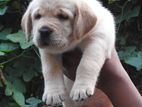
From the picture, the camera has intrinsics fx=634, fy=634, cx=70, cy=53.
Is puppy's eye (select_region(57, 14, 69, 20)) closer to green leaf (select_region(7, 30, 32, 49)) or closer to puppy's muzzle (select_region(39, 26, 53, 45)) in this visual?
puppy's muzzle (select_region(39, 26, 53, 45))

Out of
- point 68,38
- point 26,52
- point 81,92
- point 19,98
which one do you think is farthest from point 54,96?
point 26,52

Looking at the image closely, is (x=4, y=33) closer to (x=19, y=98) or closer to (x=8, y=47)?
(x=8, y=47)

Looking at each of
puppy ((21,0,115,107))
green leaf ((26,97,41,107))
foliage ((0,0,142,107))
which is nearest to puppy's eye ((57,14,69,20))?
puppy ((21,0,115,107))

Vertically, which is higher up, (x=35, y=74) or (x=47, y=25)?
(x=47, y=25)

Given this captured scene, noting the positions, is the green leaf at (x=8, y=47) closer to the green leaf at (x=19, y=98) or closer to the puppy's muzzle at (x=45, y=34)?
the green leaf at (x=19, y=98)

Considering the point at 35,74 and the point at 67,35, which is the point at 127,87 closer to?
the point at 67,35

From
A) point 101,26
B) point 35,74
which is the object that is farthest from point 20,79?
point 101,26

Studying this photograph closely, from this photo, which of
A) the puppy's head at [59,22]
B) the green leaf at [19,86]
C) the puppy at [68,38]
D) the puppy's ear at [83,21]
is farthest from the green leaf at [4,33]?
the puppy's ear at [83,21]
